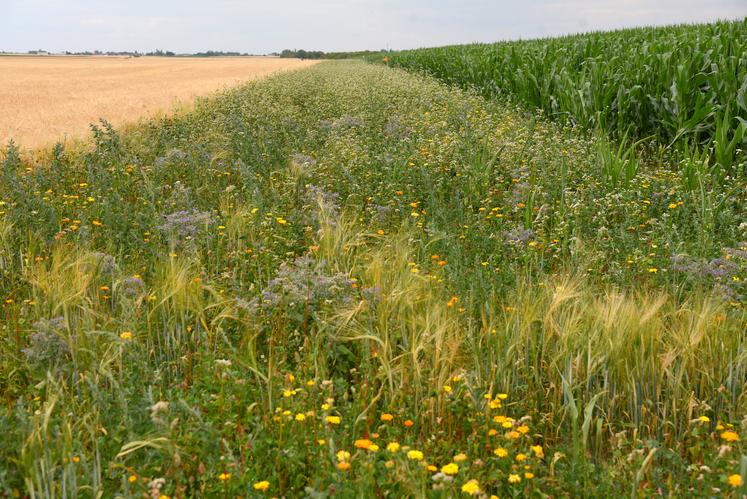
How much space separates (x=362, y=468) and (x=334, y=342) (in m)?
1.06

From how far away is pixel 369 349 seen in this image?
10.1ft

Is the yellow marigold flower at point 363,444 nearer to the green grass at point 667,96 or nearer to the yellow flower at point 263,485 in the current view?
the yellow flower at point 263,485

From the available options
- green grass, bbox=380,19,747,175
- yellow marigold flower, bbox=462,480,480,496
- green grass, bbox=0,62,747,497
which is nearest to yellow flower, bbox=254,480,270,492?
green grass, bbox=0,62,747,497

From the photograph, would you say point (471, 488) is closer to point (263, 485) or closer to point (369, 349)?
point (263, 485)

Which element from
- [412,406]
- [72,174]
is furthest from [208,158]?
[412,406]

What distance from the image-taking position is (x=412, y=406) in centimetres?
281

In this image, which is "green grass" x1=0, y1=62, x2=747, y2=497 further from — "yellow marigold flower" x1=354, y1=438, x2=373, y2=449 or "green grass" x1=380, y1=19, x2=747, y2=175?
"green grass" x1=380, y1=19, x2=747, y2=175

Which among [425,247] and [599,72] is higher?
[599,72]

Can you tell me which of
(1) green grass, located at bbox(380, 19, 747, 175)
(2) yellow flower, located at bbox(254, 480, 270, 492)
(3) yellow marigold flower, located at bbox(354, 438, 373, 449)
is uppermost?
Result: (1) green grass, located at bbox(380, 19, 747, 175)

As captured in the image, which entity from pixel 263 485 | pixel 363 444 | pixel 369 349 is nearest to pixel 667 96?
pixel 369 349

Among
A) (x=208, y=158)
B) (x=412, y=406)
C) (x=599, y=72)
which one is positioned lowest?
(x=412, y=406)

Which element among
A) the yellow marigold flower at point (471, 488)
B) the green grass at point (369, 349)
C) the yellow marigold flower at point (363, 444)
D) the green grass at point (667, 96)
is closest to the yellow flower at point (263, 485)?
the green grass at point (369, 349)

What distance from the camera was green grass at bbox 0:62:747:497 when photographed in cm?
235

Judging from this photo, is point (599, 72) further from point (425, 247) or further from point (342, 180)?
point (425, 247)
